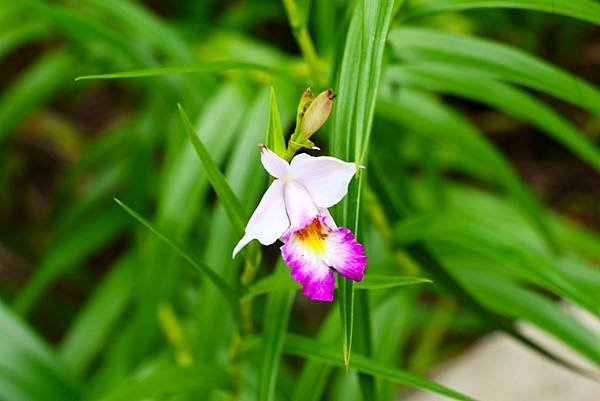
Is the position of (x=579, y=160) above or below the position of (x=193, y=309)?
above

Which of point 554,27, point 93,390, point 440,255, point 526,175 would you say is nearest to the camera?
point 440,255

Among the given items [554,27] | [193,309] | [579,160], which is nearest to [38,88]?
[193,309]

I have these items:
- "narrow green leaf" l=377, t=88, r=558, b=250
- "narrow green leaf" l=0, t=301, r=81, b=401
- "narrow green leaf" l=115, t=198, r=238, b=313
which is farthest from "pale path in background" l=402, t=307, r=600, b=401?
"narrow green leaf" l=115, t=198, r=238, b=313

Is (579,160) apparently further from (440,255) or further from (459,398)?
(459,398)

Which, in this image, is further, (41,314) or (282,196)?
(41,314)

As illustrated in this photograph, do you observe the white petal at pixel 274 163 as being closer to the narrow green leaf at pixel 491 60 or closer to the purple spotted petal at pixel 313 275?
the purple spotted petal at pixel 313 275

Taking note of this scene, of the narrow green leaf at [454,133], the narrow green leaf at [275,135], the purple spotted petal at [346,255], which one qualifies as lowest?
the purple spotted petal at [346,255]

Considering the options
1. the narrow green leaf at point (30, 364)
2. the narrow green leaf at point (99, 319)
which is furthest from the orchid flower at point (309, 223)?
the narrow green leaf at point (99, 319)
